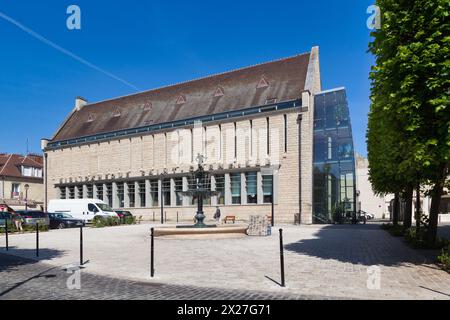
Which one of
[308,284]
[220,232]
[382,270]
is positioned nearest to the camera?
[308,284]

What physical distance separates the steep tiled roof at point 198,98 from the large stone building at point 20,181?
29.9ft

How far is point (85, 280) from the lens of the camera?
9648 mm

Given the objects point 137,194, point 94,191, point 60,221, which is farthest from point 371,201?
point 60,221

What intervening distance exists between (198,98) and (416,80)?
36.7m

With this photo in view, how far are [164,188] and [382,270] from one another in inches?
1416

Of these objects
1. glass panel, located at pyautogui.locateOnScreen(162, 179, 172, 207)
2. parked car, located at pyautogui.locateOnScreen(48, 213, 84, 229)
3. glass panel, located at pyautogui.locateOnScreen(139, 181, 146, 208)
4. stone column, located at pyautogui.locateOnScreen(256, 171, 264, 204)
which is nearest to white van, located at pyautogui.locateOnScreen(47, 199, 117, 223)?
parked car, located at pyautogui.locateOnScreen(48, 213, 84, 229)

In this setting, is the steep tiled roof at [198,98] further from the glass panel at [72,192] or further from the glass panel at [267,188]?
the glass panel at [267,188]

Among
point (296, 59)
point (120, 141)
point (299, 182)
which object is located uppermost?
point (296, 59)

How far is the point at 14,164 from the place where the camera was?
59844mm

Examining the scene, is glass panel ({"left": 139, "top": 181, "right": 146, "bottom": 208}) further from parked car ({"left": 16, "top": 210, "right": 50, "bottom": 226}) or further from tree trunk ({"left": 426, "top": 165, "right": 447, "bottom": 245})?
tree trunk ({"left": 426, "top": 165, "right": 447, "bottom": 245})

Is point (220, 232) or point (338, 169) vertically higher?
point (338, 169)

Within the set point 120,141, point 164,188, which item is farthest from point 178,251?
point 120,141

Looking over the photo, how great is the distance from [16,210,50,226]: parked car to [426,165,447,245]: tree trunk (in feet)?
84.5
